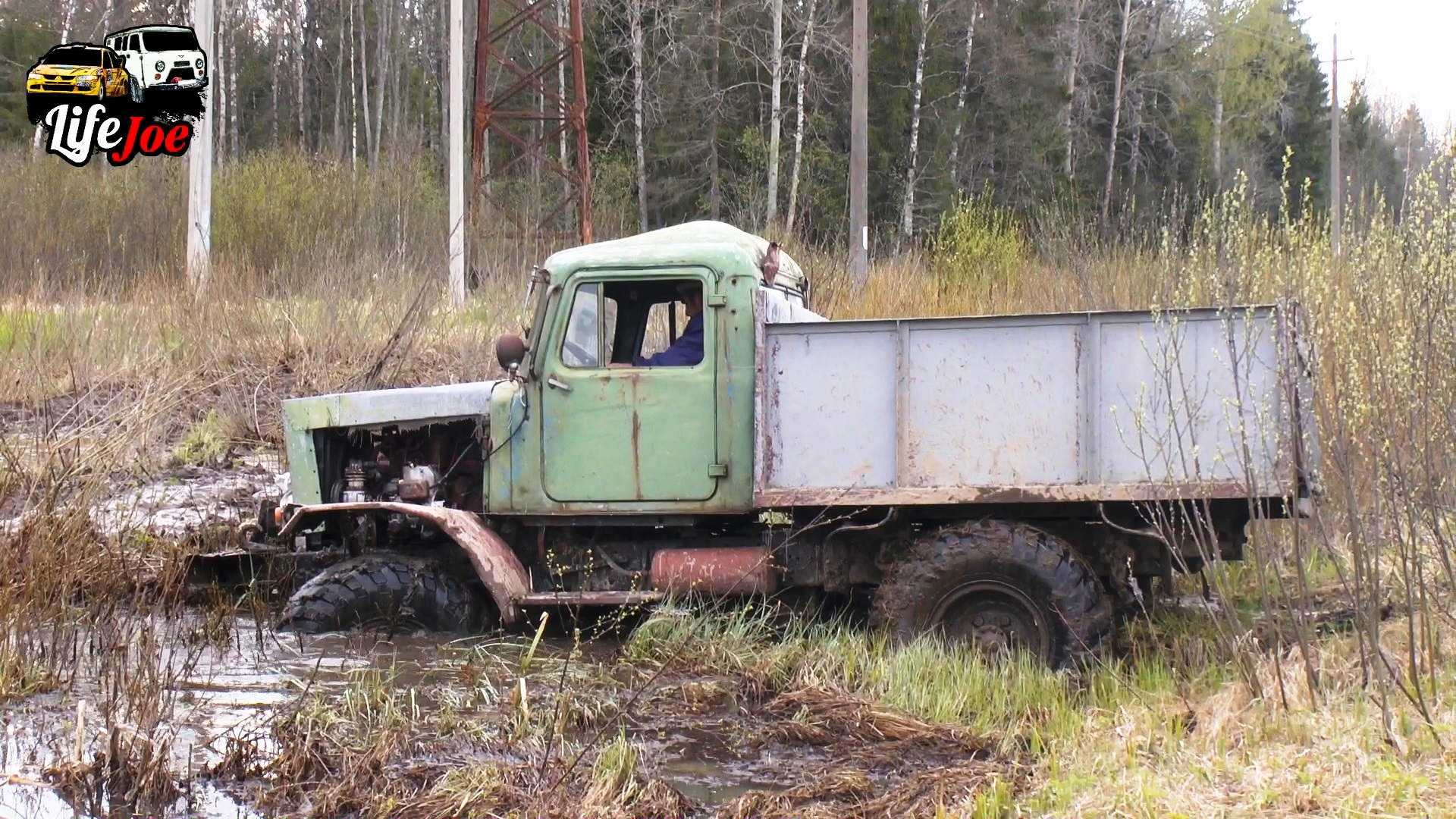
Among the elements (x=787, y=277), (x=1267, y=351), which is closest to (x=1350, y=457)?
(x=1267, y=351)

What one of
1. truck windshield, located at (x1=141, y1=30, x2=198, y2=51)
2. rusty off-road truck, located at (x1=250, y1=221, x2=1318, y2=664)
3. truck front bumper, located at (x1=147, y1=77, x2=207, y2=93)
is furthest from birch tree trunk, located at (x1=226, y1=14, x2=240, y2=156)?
rusty off-road truck, located at (x1=250, y1=221, x2=1318, y2=664)

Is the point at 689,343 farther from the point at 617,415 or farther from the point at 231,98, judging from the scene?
the point at 231,98

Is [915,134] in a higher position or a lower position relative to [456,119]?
higher

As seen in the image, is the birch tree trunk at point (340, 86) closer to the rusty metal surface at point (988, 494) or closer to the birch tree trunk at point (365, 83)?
the birch tree trunk at point (365, 83)

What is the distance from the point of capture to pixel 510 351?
20.5ft

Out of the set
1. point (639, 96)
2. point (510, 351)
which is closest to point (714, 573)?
point (510, 351)

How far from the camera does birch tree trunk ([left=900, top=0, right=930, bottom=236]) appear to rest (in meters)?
27.3

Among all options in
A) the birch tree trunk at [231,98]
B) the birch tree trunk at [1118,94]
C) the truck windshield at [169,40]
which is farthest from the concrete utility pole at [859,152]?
the birch tree trunk at [231,98]

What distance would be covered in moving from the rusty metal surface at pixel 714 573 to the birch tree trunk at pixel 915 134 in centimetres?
2126

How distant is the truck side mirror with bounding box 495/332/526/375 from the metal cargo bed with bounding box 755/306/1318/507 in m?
1.22

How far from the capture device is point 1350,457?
5.18 meters

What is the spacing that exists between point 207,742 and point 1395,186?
164 feet

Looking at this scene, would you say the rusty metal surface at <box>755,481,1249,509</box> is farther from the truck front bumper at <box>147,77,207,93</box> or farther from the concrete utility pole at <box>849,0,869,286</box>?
the truck front bumper at <box>147,77,207,93</box>

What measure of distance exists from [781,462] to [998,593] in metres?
1.11
